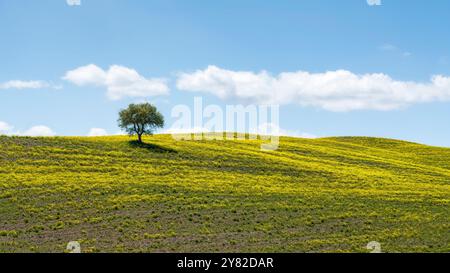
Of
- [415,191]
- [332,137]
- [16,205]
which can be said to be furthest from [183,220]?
[332,137]

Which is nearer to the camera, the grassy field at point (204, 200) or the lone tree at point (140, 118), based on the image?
the grassy field at point (204, 200)

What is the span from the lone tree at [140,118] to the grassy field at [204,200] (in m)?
2.23

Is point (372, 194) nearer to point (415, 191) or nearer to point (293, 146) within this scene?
point (415, 191)

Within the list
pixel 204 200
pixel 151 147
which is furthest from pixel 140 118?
pixel 204 200

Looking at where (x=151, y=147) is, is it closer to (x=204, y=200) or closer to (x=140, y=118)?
(x=140, y=118)

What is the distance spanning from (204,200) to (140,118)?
30.2 metres

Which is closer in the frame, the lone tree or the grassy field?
the grassy field

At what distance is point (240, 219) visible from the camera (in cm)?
4128

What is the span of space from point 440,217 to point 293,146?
44.2 metres

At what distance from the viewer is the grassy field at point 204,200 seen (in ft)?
119

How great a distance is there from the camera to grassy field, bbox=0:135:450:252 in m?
36.2

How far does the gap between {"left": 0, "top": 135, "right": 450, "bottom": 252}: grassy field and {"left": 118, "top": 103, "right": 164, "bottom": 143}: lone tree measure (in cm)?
223

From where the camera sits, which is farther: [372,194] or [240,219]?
[372,194]

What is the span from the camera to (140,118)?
73812 millimetres
